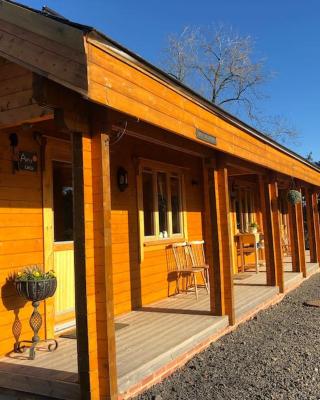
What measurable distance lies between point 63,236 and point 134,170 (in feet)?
5.41

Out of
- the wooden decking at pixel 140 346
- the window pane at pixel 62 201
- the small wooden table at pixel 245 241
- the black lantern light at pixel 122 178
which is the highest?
the black lantern light at pixel 122 178

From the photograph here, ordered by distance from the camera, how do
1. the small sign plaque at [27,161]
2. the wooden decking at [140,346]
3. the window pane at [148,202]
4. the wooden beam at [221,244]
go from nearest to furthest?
the wooden decking at [140,346] → the small sign plaque at [27,161] → the wooden beam at [221,244] → the window pane at [148,202]

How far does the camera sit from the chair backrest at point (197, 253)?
7.92 meters

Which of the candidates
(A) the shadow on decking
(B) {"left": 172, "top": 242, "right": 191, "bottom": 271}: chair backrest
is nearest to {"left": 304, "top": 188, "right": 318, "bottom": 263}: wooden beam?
(B) {"left": 172, "top": 242, "right": 191, "bottom": 271}: chair backrest

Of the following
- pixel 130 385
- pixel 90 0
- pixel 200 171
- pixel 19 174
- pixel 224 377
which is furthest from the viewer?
pixel 90 0

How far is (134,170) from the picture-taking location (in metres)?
6.47

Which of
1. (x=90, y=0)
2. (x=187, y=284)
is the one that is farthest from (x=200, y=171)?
(x=90, y=0)

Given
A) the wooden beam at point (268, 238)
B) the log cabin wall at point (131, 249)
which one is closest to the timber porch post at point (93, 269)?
the log cabin wall at point (131, 249)

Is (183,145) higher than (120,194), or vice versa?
(183,145)

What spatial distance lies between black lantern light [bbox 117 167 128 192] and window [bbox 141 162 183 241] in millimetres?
631

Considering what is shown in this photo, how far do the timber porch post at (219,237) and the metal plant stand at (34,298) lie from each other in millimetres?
2183

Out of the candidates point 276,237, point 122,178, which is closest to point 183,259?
point 276,237

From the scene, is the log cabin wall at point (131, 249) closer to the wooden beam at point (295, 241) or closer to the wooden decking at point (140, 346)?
the wooden decking at point (140, 346)

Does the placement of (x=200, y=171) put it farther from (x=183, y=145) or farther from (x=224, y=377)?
(x=224, y=377)
